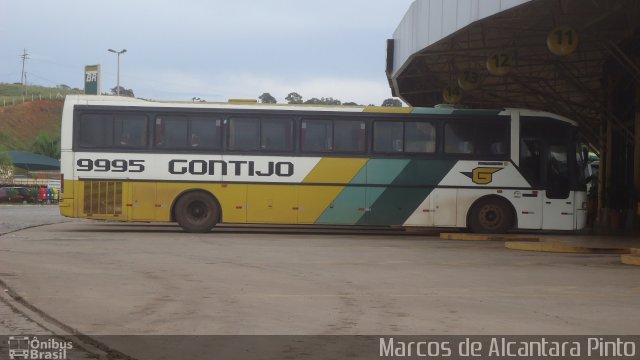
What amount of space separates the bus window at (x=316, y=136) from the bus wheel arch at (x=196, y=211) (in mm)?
2622

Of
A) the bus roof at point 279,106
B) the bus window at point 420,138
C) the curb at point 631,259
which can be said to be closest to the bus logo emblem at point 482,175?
the bus window at point 420,138

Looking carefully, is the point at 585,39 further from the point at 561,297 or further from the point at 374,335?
the point at 374,335

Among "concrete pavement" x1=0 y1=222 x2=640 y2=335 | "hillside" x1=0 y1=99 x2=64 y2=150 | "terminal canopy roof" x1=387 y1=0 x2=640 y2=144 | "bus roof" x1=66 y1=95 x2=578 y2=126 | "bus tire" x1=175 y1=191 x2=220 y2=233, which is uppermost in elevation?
"hillside" x1=0 y1=99 x2=64 y2=150

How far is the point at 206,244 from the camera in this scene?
57.9 ft

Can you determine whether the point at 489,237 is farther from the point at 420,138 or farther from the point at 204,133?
the point at 204,133

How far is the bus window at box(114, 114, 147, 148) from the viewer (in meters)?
21.0

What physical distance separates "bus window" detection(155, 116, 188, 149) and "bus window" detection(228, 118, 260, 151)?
114cm

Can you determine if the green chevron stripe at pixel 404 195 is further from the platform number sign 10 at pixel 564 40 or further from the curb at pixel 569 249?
the curb at pixel 569 249

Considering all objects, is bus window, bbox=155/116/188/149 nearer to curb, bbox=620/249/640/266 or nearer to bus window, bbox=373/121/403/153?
bus window, bbox=373/121/403/153

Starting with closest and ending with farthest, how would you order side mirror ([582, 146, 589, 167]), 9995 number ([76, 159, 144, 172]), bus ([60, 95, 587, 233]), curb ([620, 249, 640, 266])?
curb ([620, 249, 640, 266]) → 9995 number ([76, 159, 144, 172]) → bus ([60, 95, 587, 233]) → side mirror ([582, 146, 589, 167])

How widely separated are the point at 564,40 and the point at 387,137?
4768mm

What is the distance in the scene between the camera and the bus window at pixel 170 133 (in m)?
21.1

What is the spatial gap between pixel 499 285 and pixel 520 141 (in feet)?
35.7

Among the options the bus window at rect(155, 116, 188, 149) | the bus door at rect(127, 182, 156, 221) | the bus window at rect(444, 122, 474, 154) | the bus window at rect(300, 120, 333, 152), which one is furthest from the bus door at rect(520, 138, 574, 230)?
the bus door at rect(127, 182, 156, 221)
